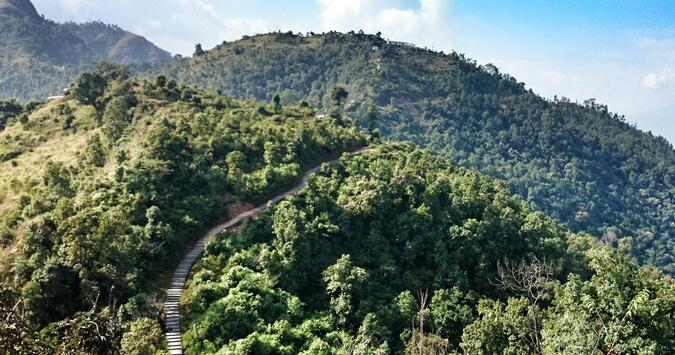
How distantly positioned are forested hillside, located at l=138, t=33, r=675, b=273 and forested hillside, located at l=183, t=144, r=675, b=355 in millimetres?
60312

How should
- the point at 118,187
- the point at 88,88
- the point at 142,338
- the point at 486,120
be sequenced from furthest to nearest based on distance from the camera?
the point at 486,120 → the point at 88,88 → the point at 118,187 → the point at 142,338

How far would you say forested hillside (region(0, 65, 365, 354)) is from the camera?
74.6 ft

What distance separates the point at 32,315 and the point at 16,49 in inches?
7332

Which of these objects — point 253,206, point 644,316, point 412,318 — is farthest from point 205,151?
point 644,316

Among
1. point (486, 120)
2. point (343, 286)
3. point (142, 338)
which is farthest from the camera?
point (486, 120)

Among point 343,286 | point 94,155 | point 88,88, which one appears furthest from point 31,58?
point 343,286

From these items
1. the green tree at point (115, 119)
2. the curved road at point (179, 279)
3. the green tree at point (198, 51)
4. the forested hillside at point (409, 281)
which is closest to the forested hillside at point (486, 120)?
the green tree at point (198, 51)

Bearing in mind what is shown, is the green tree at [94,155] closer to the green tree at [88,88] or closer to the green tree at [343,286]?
the green tree at [88,88]

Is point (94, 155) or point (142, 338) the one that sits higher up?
point (94, 155)

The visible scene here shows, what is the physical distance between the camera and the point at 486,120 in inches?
4712

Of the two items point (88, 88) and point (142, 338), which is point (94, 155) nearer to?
point (88, 88)

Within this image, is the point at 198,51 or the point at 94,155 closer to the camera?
the point at 94,155

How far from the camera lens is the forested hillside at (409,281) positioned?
22.1m

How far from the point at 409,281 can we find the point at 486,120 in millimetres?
92820
